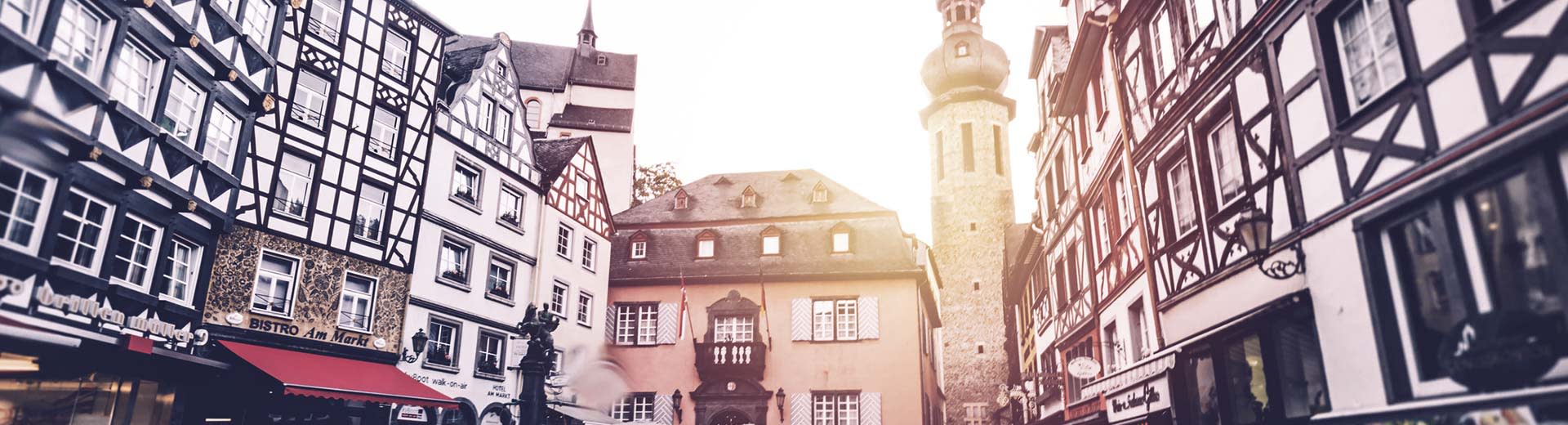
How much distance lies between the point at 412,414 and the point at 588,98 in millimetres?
24737

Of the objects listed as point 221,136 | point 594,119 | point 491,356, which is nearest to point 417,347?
point 491,356

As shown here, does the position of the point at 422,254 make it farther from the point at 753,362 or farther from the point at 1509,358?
the point at 1509,358

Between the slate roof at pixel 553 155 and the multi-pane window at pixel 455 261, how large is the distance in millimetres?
3891

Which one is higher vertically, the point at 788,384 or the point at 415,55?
the point at 415,55

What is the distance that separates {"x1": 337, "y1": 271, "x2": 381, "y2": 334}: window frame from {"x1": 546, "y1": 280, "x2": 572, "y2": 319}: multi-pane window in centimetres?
682

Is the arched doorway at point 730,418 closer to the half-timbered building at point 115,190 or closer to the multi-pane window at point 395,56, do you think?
the multi-pane window at point 395,56

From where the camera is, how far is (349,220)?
19.1 metres

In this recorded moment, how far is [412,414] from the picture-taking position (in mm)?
20078

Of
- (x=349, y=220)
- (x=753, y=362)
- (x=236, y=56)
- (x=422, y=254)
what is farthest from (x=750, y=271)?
(x=236, y=56)

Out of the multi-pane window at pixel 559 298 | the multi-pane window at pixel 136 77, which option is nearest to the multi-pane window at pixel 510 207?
the multi-pane window at pixel 559 298

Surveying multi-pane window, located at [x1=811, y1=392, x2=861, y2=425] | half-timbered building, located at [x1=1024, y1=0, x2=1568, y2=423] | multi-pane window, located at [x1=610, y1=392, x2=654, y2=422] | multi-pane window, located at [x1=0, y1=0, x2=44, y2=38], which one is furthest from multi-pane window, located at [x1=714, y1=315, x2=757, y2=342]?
multi-pane window, located at [x1=0, y1=0, x2=44, y2=38]

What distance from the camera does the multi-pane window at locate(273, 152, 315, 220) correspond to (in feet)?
58.2

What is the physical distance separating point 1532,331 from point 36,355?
15.0 m

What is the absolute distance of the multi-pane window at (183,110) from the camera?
1412cm
